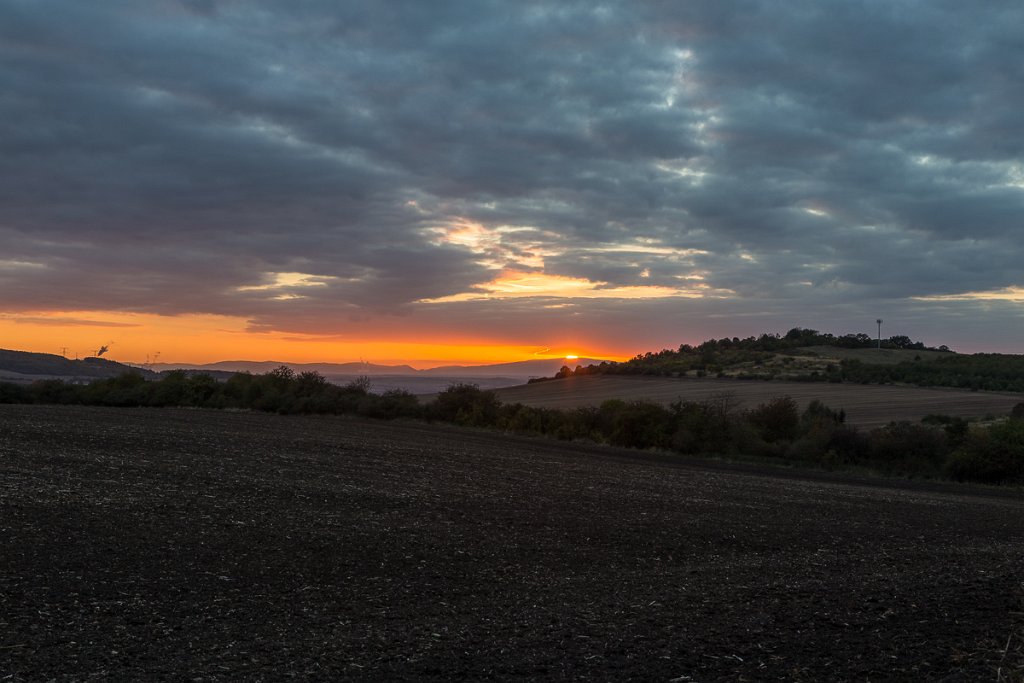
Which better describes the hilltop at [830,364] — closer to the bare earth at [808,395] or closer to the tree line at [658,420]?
the bare earth at [808,395]

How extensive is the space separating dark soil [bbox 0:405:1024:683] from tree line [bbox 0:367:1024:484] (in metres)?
21.5

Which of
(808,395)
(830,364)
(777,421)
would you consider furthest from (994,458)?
(830,364)

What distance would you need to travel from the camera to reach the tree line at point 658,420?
48.0 meters

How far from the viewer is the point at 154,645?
955 cm

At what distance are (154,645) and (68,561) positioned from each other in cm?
428

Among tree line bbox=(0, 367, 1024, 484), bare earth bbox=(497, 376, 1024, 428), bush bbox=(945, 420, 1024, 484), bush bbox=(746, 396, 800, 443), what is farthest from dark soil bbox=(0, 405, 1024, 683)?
bare earth bbox=(497, 376, 1024, 428)

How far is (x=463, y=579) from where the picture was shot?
13.7 meters

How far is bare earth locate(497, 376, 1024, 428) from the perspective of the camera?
70.5 meters

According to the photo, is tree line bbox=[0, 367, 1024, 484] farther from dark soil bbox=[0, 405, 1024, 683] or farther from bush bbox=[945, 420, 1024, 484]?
dark soil bbox=[0, 405, 1024, 683]

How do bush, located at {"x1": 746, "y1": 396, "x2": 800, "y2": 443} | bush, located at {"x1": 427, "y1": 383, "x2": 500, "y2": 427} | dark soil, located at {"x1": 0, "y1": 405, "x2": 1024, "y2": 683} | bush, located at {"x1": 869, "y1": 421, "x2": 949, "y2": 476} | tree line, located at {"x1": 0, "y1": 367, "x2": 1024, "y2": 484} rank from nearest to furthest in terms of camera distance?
dark soil, located at {"x1": 0, "y1": 405, "x2": 1024, "y2": 683}
tree line, located at {"x1": 0, "y1": 367, "x2": 1024, "y2": 484}
bush, located at {"x1": 869, "y1": 421, "x2": 949, "y2": 476}
bush, located at {"x1": 746, "y1": 396, "x2": 800, "y2": 443}
bush, located at {"x1": 427, "y1": 383, "x2": 500, "y2": 427}

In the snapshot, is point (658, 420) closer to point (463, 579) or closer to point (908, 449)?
point (908, 449)

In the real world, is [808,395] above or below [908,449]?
above

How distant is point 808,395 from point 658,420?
121 ft

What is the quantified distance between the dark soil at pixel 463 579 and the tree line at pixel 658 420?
847 inches
